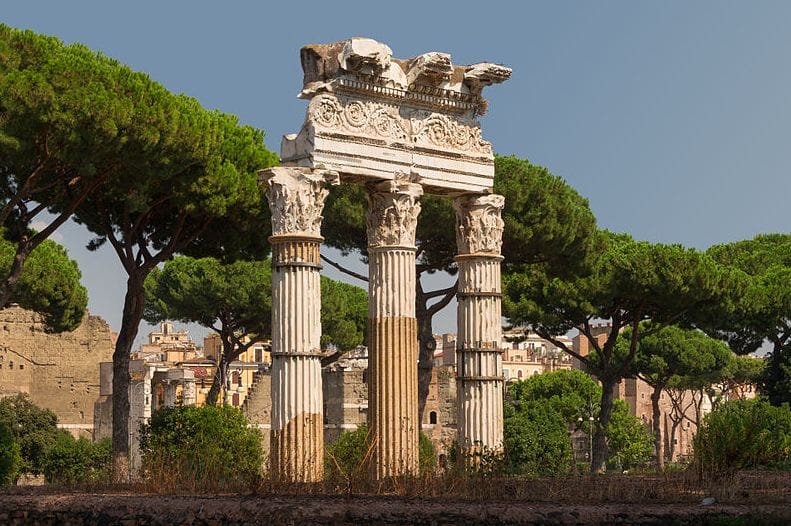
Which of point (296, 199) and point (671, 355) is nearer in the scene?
point (296, 199)

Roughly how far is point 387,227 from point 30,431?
70.1 ft

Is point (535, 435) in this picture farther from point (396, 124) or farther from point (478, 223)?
point (396, 124)

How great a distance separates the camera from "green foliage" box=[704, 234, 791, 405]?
110 feet

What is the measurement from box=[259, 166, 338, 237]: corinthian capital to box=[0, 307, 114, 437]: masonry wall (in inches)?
1355

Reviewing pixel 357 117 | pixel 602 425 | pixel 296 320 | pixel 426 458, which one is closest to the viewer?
pixel 296 320

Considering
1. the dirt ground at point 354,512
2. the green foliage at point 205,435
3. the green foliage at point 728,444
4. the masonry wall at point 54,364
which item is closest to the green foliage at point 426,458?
the green foliage at point 205,435

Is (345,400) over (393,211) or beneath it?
beneath

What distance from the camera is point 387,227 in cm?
1596

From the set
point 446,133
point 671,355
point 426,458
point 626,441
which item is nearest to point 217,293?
point 426,458

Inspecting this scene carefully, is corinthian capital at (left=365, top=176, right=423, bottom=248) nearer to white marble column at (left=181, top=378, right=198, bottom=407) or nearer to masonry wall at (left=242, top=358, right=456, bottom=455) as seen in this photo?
masonry wall at (left=242, top=358, right=456, bottom=455)

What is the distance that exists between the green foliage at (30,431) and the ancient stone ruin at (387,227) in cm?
1934

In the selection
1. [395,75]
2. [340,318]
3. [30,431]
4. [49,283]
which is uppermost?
[395,75]

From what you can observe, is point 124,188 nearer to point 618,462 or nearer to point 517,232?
point 517,232

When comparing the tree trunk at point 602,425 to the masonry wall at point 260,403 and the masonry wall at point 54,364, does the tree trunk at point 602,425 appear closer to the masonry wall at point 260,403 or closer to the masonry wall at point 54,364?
the masonry wall at point 260,403
